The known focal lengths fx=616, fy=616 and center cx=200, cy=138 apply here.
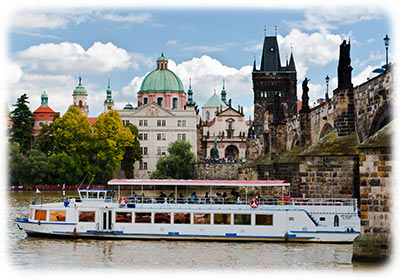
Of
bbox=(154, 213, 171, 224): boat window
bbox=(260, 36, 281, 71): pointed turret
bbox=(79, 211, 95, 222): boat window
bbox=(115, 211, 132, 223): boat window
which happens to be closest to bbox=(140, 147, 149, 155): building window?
bbox=(260, 36, 281, 71): pointed turret

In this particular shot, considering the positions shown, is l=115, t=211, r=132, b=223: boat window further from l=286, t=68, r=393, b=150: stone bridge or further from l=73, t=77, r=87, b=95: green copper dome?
l=73, t=77, r=87, b=95: green copper dome

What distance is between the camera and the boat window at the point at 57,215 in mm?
31673

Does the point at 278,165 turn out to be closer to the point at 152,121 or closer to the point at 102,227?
the point at 102,227

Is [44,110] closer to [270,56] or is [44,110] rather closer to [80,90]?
[80,90]

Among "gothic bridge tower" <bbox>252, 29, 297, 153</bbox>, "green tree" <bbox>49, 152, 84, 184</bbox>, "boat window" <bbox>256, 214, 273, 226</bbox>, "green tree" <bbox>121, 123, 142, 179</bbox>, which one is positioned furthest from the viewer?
"gothic bridge tower" <bbox>252, 29, 297, 153</bbox>

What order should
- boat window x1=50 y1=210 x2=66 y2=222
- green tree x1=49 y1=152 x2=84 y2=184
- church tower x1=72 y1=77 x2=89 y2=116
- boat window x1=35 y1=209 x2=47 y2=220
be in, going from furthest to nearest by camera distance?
1. church tower x1=72 y1=77 x2=89 y2=116
2. green tree x1=49 y1=152 x2=84 y2=184
3. boat window x1=35 y1=209 x2=47 y2=220
4. boat window x1=50 y1=210 x2=66 y2=222

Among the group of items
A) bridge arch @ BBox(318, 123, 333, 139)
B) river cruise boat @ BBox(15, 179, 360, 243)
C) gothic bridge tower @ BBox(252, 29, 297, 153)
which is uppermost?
gothic bridge tower @ BBox(252, 29, 297, 153)

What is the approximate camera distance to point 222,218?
30922 mm

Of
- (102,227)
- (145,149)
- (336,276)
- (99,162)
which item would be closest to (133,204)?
(102,227)

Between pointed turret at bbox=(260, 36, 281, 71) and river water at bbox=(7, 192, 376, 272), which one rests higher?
pointed turret at bbox=(260, 36, 281, 71)

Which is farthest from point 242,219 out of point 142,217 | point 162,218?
point 142,217

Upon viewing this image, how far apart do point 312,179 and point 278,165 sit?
14.3 metres

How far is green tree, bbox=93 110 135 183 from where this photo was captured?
85062mm

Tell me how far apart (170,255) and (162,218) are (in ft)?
17.5
